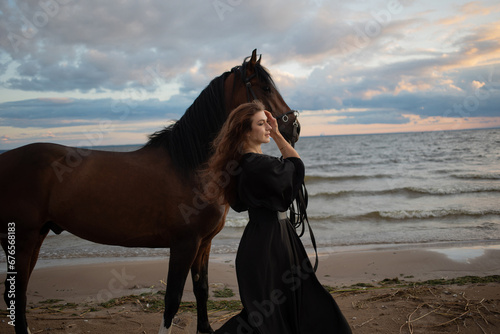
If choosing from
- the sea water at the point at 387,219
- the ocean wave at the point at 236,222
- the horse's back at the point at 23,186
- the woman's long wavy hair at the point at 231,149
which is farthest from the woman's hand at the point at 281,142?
the ocean wave at the point at 236,222

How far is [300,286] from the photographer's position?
2.31 metres

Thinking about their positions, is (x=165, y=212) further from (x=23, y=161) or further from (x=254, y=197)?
(x=23, y=161)

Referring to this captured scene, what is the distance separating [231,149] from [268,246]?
71cm

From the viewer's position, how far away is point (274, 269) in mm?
2275

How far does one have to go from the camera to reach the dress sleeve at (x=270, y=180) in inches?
85.4

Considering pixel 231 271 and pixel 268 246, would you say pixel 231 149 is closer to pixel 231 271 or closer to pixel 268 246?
pixel 268 246

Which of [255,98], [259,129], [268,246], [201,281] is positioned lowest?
[201,281]

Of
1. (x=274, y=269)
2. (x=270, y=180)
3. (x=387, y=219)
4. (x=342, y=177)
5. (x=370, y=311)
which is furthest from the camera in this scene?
(x=342, y=177)

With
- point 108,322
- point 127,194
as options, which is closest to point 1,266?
point 108,322

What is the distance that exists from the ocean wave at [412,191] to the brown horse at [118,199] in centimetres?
1048

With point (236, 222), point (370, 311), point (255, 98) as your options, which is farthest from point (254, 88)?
point (236, 222)

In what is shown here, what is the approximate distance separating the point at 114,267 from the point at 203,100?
428cm

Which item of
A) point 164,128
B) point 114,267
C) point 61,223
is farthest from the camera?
point 114,267

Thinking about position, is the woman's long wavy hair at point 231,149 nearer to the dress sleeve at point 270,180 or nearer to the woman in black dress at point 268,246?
the woman in black dress at point 268,246
